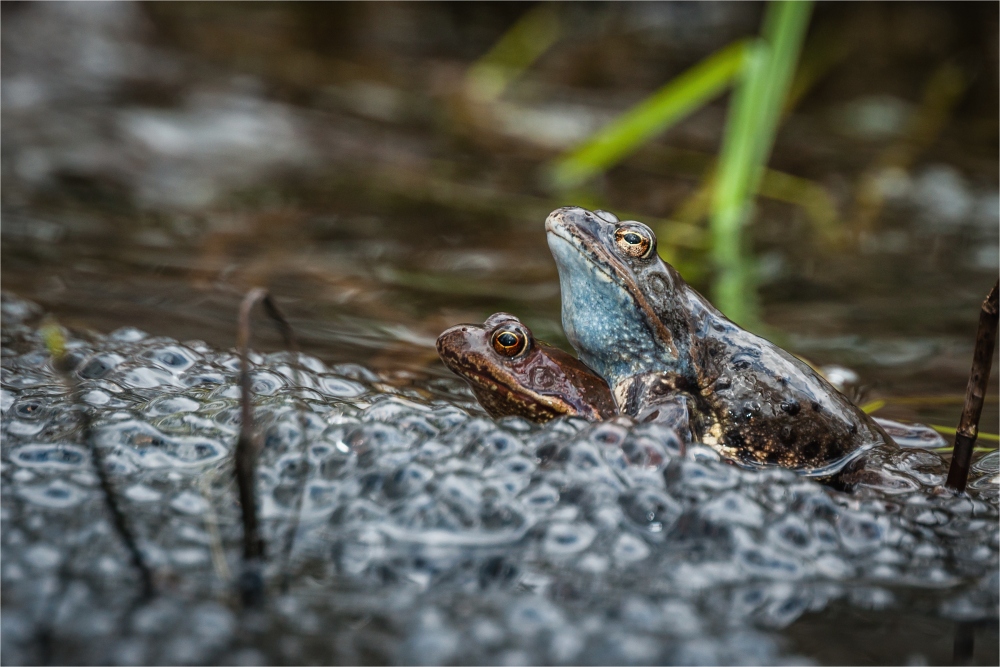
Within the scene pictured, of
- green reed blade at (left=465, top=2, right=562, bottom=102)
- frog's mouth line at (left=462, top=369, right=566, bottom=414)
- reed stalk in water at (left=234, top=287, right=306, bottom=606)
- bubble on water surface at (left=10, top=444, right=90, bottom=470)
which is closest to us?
reed stalk in water at (left=234, top=287, right=306, bottom=606)


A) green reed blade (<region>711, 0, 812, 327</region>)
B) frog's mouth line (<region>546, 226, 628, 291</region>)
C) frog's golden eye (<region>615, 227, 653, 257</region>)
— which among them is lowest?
frog's mouth line (<region>546, 226, 628, 291</region>)

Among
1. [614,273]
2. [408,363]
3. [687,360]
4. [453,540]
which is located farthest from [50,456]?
[687,360]

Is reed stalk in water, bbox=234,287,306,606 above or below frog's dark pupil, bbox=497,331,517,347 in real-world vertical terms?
below

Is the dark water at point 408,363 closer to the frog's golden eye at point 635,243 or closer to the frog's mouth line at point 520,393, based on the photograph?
the frog's mouth line at point 520,393

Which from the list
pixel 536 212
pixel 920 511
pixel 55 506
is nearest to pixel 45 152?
pixel 536 212

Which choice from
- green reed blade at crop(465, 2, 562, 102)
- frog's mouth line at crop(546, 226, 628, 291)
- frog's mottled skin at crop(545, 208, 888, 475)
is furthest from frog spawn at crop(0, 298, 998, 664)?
green reed blade at crop(465, 2, 562, 102)

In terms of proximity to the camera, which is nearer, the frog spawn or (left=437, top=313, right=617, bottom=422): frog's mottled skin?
the frog spawn

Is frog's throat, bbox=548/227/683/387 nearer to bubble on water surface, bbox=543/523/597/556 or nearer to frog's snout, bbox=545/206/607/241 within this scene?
frog's snout, bbox=545/206/607/241

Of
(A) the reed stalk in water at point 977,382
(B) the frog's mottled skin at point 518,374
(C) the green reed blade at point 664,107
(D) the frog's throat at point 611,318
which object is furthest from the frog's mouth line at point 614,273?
(C) the green reed blade at point 664,107
